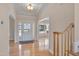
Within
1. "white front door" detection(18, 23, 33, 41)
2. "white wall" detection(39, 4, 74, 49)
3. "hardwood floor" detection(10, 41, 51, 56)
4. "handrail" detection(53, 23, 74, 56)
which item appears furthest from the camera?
"white front door" detection(18, 23, 33, 41)

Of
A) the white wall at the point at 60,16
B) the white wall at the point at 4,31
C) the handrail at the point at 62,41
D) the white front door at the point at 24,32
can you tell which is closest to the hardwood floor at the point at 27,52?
the handrail at the point at 62,41

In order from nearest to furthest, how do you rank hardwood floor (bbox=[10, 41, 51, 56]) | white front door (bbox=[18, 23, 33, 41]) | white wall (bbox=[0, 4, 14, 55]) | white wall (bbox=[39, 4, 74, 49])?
1. white wall (bbox=[0, 4, 14, 55])
2. white wall (bbox=[39, 4, 74, 49])
3. hardwood floor (bbox=[10, 41, 51, 56])
4. white front door (bbox=[18, 23, 33, 41])

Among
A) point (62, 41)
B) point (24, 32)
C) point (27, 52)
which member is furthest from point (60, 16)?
point (24, 32)

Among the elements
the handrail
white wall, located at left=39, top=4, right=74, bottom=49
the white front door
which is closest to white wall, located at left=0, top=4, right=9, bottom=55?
the handrail

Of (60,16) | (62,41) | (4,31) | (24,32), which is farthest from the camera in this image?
(24,32)

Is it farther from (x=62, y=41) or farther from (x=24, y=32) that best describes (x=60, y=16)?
(x=24, y=32)

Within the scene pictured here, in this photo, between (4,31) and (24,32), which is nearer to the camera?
(4,31)

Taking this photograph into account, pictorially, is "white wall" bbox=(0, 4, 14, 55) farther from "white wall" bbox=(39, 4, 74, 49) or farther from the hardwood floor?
"white wall" bbox=(39, 4, 74, 49)

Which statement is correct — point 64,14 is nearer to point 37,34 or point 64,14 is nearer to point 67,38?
point 67,38

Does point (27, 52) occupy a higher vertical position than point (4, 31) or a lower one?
lower

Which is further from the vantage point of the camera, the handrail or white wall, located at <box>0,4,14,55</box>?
the handrail

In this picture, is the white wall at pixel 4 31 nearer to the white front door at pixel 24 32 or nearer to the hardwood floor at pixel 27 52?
the hardwood floor at pixel 27 52

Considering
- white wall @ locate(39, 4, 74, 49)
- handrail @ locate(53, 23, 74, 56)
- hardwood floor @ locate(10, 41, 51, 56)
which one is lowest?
hardwood floor @ locate(10, 41, 51, 56)

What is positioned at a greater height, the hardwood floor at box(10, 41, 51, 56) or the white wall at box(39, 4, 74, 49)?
the white wall at box(39, 4, 74, 49)
